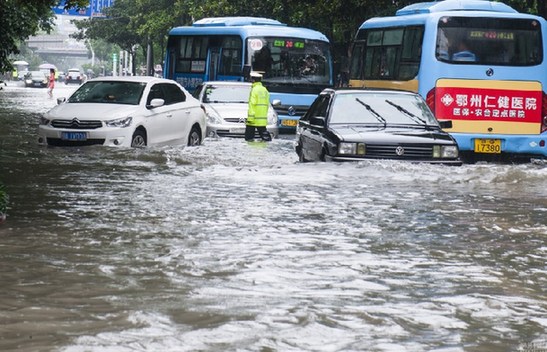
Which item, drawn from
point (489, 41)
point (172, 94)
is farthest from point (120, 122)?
point (489, 41)

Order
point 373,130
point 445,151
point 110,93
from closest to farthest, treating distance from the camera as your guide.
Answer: point 445,151
point 373,130
point 110,93

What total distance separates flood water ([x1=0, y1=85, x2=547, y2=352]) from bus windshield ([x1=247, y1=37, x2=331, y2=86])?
1230cm

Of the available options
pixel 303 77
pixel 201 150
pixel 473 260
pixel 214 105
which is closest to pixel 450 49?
pixel 201 150

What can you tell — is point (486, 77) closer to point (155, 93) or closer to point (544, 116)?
point (544, 116)

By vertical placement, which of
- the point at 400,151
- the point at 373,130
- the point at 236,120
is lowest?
the point at 236,120

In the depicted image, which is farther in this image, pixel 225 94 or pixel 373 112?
pixel 225 94

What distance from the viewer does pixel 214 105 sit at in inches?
1007

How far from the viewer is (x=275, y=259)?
31.1ft

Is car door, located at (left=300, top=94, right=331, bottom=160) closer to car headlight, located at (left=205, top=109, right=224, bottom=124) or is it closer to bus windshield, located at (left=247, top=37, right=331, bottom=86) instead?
car headlight, located at (left=205, top=109, right=224, bottom=124)

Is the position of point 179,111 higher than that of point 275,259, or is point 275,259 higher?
point 179,111

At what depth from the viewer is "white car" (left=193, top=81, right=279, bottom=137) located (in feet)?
81.8

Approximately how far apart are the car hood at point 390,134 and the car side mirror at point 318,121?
33cm

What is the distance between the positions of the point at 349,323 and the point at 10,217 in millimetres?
5770

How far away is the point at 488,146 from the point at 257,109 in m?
4.67
